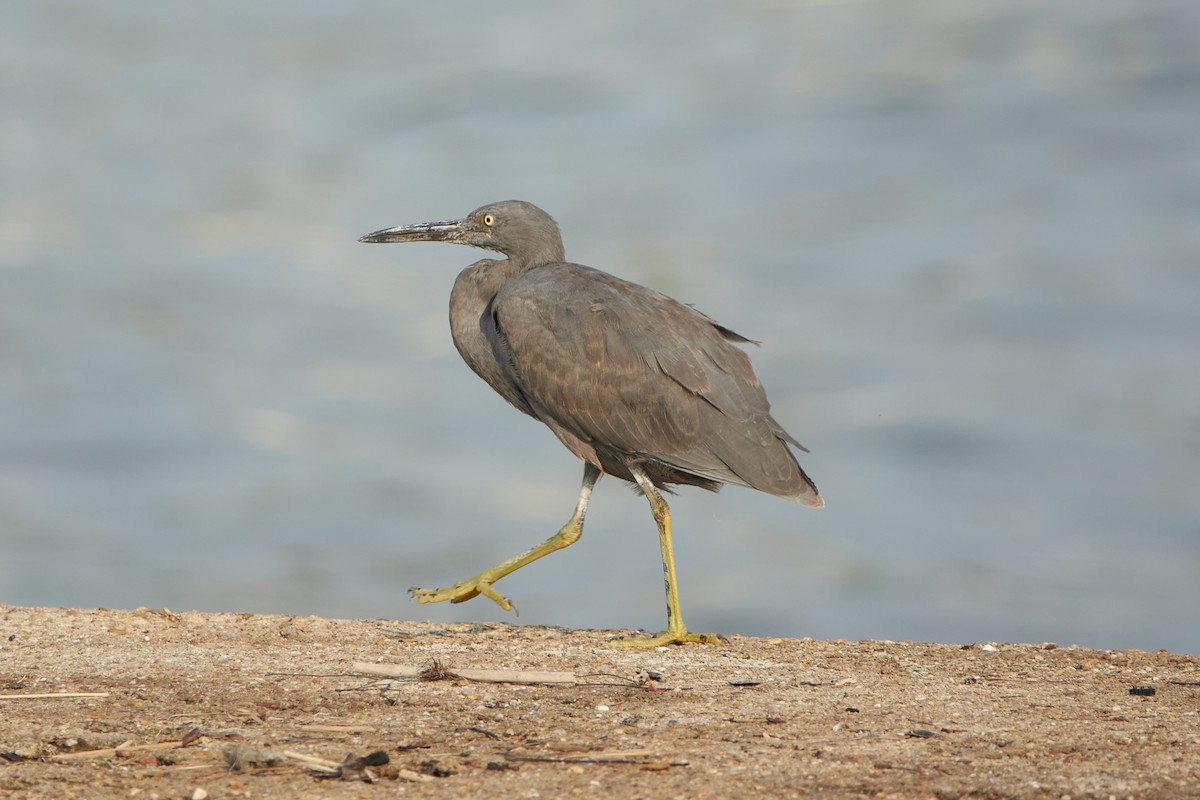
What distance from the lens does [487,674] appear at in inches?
260

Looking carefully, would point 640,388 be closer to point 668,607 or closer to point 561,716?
point 668,607

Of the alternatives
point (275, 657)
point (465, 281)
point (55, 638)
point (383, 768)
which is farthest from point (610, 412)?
point (383, 768)

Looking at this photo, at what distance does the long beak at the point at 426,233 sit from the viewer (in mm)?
10359

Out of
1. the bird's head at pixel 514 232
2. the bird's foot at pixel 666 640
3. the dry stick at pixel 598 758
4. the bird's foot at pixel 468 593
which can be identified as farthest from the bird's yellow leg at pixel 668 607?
the dry stick at pixel 598 758

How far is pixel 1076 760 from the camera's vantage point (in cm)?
521

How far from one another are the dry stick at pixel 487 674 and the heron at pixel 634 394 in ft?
6.29

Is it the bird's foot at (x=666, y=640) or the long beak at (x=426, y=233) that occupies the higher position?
the long beak at (x=426, y=233)

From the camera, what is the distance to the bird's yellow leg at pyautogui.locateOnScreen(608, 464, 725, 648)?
8137 mm

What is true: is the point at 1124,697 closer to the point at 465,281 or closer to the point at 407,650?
the point at 407,650

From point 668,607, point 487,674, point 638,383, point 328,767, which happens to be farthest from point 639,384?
point 328,767

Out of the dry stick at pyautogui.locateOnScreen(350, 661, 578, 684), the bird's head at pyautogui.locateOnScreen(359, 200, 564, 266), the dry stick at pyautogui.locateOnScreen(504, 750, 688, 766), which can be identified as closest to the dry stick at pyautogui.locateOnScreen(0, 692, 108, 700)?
the dry stick at pyautogui.locateOnScreen(350, 661, 578, 684)

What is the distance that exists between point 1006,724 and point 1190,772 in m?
0.97

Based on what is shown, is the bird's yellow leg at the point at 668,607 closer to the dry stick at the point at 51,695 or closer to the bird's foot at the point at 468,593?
the bird's foot at the point at 468,593

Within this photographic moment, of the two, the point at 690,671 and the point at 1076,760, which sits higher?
the point at 690,671
